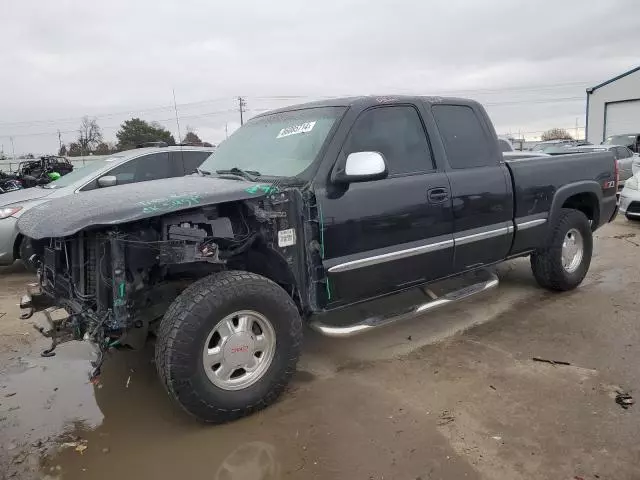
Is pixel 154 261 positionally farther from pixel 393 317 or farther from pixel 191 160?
pixel 191 160

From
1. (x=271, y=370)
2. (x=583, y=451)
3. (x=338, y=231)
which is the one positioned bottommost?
(x=583, y=451)

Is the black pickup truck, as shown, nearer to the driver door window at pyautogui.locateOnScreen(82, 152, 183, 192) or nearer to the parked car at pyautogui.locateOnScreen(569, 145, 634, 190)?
the driver door window at pyautogui.locateOnScreen(82, 152, 183, 192)

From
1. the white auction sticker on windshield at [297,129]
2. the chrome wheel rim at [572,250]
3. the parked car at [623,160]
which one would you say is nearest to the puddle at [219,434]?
the white auction sticker on windshield at [297,129]

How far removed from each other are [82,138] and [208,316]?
226ft

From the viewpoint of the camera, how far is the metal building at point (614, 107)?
30406mm

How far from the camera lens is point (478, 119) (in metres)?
4.71

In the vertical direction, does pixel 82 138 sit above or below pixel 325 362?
above

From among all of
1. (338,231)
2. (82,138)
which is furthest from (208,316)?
(82,138)

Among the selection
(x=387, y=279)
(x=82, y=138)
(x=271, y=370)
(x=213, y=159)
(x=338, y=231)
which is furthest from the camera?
(x=82, y=138)

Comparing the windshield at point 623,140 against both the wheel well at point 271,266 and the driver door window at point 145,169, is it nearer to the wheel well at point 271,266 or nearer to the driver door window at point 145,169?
the driver door window at point 145,169

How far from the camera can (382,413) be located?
3289 millimetres

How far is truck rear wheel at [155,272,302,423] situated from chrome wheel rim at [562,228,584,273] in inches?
139

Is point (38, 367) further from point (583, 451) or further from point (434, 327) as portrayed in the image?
point (583, 451)

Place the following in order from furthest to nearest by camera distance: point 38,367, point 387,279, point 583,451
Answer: point 38,367, point 387,279, point 583,451
